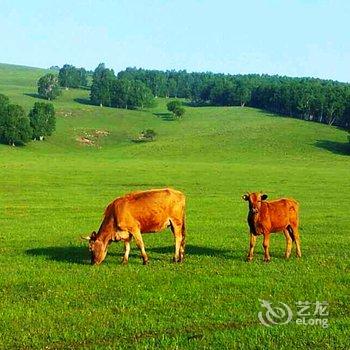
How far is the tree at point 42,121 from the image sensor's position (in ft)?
403

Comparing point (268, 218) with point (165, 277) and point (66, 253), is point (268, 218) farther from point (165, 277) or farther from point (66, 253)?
point (66, 253)

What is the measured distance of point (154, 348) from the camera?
9961 millimetres

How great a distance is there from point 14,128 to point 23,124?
2.27 m

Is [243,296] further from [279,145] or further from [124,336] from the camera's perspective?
[279,145]

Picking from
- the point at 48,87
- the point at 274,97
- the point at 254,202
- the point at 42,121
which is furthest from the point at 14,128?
the point at 254,202

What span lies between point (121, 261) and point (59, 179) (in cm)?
4110

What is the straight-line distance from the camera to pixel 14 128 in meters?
114

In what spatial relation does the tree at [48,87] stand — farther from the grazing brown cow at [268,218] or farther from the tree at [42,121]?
the grazing brown cow at [268,218]

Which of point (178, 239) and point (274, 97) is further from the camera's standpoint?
point (274, 97)

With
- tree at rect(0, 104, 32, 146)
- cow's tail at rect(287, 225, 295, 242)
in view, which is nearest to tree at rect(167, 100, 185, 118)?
tree at rect(0, 104, 32, 146)

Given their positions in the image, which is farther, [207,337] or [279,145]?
[279,145]

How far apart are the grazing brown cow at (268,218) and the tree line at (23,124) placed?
101 metres

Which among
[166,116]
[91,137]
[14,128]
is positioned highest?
[166,116]

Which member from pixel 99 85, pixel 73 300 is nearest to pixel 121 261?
pixel 73 300
